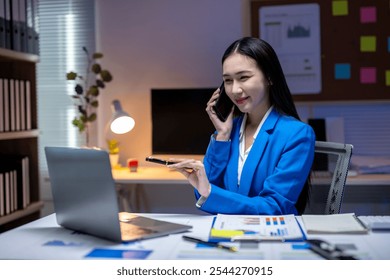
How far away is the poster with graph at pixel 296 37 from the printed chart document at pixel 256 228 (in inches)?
62.4

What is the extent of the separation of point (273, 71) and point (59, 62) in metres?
1.63

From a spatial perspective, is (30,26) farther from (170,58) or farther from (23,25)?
(170,58)

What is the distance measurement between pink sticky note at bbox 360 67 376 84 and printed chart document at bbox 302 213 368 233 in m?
1.60

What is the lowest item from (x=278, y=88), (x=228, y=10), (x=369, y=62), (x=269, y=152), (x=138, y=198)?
(x=138, y=198)

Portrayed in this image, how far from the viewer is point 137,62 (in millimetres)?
2602

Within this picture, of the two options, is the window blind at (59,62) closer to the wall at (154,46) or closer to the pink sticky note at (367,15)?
the wall at (154,46)

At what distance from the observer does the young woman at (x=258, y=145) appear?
1169 mm

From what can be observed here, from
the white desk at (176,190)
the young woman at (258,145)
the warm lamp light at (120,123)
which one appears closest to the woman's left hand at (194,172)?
the young woman at (258,145)

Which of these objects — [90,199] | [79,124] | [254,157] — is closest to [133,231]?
[90,199]

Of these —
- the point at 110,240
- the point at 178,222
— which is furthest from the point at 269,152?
the point at 110,240

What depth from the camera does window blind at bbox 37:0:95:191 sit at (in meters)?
2.49

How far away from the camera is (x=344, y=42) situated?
2.44 m
